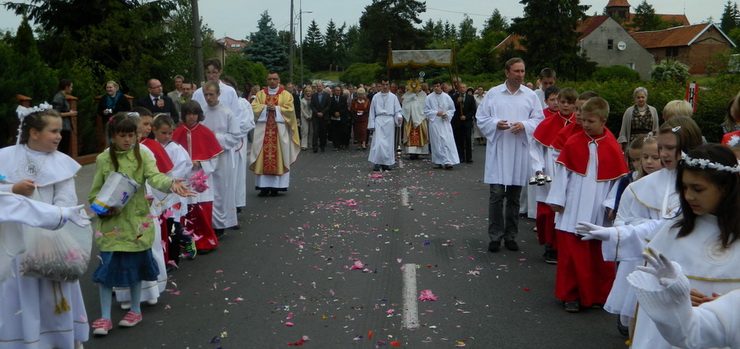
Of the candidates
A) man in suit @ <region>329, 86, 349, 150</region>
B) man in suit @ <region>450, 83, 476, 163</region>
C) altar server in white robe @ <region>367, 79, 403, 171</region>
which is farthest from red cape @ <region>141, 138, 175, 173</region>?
man in suit @ <region>329, 86, 349, 150</region>

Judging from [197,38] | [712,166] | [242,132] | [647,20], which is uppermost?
[647,20]

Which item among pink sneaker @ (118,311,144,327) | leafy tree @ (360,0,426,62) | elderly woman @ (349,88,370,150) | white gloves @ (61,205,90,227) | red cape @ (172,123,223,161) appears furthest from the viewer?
leafy tree @ (360,0,426,62)

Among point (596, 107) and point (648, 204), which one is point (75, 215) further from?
point (596, 107)

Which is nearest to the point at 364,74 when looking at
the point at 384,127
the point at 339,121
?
the point at 339,121

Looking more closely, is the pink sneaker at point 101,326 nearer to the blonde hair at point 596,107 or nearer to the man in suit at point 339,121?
the blonde hair at point 596,107

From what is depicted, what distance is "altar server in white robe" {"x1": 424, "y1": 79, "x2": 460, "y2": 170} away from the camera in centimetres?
1797

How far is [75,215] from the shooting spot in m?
4.50

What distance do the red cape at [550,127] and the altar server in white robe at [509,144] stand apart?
1.13ft

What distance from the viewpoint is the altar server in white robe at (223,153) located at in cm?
966

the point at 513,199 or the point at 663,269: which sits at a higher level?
the point at 663,269

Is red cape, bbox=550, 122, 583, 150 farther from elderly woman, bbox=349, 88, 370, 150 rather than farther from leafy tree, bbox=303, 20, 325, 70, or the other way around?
leafy tree, bbox=303, 20, 325, 70

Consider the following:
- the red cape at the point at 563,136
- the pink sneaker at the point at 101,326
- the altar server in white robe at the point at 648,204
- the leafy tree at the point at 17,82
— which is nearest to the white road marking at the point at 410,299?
the altar server in white robe at the point at 648,204

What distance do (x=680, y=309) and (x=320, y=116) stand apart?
21.1 metres

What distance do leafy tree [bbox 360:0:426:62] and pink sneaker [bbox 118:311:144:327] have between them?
79.2 metres
